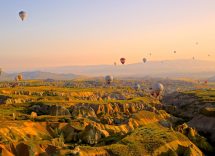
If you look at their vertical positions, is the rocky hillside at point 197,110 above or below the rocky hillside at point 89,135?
below

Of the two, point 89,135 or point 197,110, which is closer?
point 89,135

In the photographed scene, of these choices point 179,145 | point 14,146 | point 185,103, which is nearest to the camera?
point 14,146

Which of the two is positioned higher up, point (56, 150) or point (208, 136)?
point (56, 150)

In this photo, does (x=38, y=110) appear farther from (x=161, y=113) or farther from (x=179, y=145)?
(x=179, y=145)

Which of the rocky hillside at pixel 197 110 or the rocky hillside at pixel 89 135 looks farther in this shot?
the rocky hillside at pixel 197 110

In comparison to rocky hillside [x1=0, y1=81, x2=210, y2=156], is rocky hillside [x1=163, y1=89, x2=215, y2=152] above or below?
below

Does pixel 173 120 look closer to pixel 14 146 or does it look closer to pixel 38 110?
pixel 38 110

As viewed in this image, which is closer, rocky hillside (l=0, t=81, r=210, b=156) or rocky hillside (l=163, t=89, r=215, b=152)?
rocky hillside (l=0, t=81, r=210, b=156)

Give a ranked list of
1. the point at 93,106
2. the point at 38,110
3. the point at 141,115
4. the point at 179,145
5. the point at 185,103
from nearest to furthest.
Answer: the point at 179,145 < the point at 141,115 < the point at 38,110 < the point at 93,106 < the point at 185,103

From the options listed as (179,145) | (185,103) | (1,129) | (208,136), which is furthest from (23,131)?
(185,103)

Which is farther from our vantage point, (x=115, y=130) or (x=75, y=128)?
(x=115, y=130)

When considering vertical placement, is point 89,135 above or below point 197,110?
above
